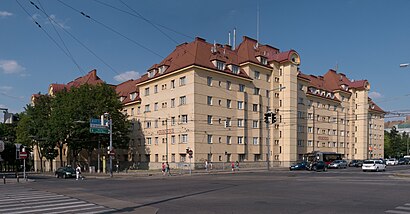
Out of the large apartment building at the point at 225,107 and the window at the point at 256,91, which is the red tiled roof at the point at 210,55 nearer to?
the large apartment building at the point at 225,107

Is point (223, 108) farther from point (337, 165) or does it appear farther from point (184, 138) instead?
point (337, 165)

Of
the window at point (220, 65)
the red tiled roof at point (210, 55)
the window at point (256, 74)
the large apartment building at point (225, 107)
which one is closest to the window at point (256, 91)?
the large apartment building at point (225, 107)

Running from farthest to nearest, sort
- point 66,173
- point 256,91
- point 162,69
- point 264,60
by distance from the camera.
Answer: point 264,60 → point 256,91 → point 162,69 → point 66,173

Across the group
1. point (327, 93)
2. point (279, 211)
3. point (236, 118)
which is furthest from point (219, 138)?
point (279, 211)

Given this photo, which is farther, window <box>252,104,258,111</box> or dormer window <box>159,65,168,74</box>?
window <box>252,104,258,111</box>

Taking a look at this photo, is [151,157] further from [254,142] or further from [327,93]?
[327,93]

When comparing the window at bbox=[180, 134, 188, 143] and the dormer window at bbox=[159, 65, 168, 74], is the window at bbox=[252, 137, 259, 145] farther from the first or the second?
the dormer window at bbox=[159, 65, 168, 74]

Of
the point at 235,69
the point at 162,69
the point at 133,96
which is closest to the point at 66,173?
the point at 162,69

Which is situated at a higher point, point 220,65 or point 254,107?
point 220,65

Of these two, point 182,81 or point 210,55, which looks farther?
point 210,55

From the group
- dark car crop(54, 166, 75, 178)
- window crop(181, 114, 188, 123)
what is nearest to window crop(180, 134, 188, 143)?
window crop(181, 114, 188, 123)

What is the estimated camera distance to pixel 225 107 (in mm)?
57906

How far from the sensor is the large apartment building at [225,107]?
54969 millimetres

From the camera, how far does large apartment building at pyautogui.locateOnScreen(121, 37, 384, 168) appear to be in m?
55.0
